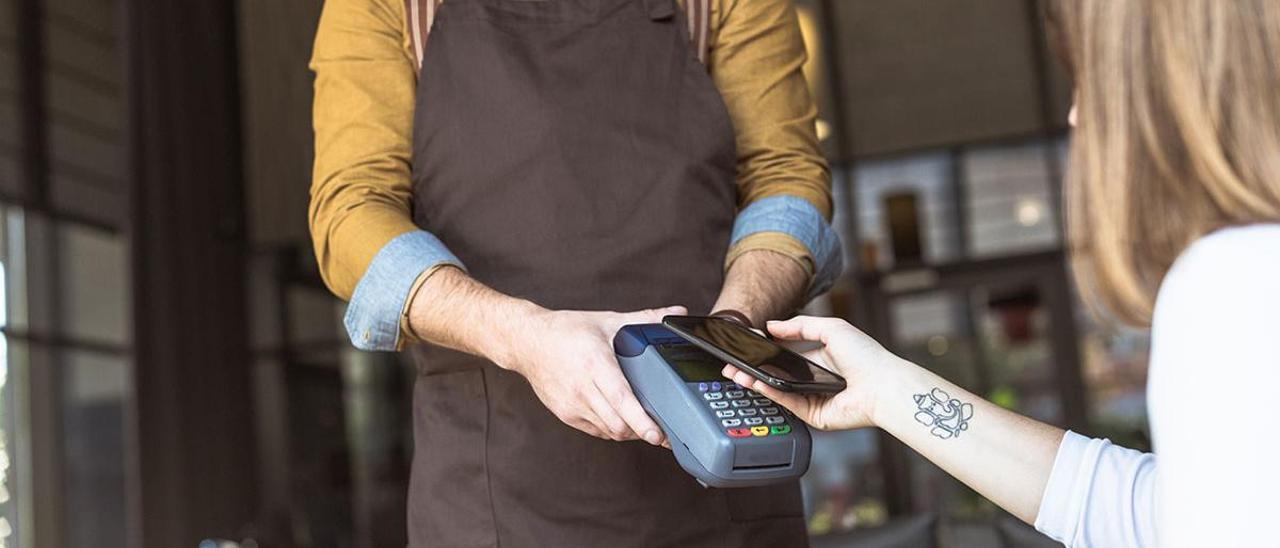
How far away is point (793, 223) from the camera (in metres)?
1.25

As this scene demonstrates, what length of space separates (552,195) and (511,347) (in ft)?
0.63

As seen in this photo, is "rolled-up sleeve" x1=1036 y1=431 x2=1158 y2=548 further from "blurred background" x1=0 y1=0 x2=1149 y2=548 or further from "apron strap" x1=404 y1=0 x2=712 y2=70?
"blurred background" x1=0 y1=0 x2=1149 y2=548

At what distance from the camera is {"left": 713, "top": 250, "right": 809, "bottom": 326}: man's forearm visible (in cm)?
116

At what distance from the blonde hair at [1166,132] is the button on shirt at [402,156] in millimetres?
506

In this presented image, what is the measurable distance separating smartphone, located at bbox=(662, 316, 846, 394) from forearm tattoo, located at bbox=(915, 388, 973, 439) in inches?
3.0

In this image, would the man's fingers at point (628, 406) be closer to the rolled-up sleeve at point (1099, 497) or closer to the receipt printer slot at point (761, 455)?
the receipt printer slot at point (761, 455)

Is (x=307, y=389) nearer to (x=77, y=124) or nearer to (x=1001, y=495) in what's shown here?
(x=77, y=124)

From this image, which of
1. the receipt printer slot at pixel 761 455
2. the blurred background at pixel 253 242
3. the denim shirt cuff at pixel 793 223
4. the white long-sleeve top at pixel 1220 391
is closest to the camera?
the white long-sleeve top at pixel 1220 391

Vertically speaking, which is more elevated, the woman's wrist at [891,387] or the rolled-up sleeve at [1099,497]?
the woman's wrist at [891,387]

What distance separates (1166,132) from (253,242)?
26.3ft

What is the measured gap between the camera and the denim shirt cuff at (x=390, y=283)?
3.67ft

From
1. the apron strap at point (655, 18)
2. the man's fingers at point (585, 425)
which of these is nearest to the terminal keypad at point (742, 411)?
the man's fingers at point (585, 425)

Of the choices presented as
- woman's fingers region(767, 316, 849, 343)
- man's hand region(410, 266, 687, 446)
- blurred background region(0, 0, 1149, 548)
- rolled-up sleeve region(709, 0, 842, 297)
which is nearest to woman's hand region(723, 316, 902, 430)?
woman's fingers region(767, 316, 849, 343)

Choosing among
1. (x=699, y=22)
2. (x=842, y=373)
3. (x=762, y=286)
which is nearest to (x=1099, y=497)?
(x=842, y=373)
